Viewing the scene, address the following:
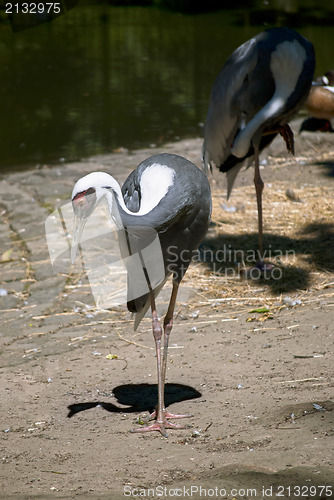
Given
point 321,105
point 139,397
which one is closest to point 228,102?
point 321,105

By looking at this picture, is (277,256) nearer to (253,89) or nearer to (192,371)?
(253,89)

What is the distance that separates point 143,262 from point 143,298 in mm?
285

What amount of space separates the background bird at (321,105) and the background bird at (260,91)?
1.85 m

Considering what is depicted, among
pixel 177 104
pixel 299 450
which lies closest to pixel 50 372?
pixel 299 450

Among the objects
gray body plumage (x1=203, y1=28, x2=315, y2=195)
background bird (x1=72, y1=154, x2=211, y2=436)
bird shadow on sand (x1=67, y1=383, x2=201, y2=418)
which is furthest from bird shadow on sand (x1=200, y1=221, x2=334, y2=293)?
background bird (x1=72, y1=154, x2=211, y2=436)

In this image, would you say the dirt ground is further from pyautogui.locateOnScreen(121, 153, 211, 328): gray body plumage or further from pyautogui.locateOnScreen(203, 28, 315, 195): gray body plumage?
pyautogui.locateOnScreen(203, 28, 315, 195): gray body plumage

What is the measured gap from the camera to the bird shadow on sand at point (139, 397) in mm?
3674

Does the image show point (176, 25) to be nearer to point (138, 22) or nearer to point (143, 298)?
point (138, 22)

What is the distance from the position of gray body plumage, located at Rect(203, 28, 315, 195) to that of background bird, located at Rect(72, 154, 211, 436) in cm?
194

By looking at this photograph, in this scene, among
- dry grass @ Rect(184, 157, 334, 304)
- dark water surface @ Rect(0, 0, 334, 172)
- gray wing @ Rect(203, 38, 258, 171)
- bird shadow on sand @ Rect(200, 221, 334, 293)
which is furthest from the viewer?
dark water surface @ Rect(0, 0, 334, 172)

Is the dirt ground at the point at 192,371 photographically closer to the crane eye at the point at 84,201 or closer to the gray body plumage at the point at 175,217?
the gray body plumage at the point at 175,217

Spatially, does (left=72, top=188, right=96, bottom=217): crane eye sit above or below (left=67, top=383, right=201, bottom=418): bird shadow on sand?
above

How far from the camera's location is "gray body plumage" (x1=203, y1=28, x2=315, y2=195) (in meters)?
5.20

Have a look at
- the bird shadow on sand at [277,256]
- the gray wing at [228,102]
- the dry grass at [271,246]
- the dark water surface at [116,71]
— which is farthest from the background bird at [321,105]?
the bird shadow on sand at [277,256]
